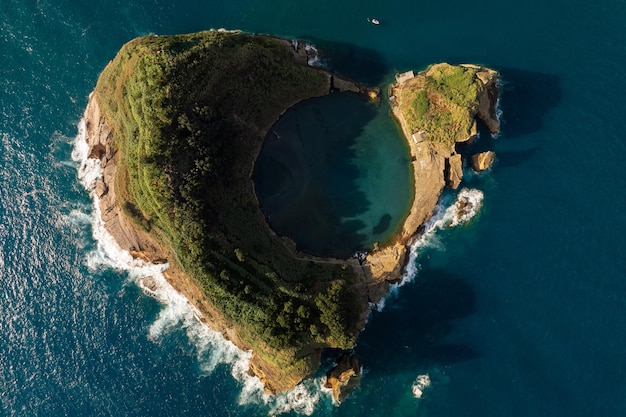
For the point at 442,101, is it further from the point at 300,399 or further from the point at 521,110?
the point at 300,399

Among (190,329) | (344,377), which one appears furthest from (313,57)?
(344,377)

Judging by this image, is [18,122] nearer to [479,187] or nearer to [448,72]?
[448,72]

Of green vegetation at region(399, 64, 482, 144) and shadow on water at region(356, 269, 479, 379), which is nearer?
green vegetation at region(399, 64, 482, 144)

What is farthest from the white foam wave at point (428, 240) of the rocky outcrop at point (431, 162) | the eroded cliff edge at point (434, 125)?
the rocky outcrop at point (431, 162)

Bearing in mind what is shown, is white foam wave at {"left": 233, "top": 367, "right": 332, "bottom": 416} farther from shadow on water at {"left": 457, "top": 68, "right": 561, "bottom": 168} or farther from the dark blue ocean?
shadow on water at {"left": 457, "top": 68, "right": 561, "bottom": 168}

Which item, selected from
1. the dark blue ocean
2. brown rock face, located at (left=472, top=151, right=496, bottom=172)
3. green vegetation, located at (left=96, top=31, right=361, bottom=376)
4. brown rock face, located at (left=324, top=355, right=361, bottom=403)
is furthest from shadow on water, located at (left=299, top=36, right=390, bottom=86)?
brown rock face, located at (left=324, top=355, right=361, bottom=403)

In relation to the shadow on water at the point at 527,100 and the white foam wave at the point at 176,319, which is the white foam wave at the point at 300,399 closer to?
the white foam wave at the point at 176,319
